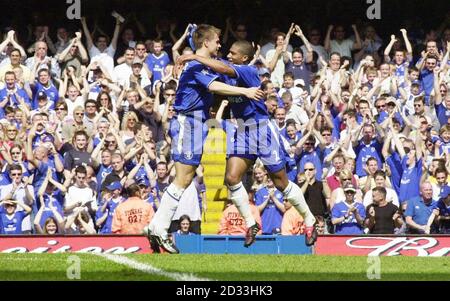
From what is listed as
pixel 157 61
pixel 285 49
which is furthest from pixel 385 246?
pixel 157 61

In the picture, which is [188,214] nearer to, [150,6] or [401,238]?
[401,238]

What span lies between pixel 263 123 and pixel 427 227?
12.1 feet

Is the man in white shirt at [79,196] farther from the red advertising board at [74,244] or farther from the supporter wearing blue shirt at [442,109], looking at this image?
the supporter wearing blue shirt at [442,109]

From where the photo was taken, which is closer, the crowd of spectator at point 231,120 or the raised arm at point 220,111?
the crowd of spectator at point 231,120

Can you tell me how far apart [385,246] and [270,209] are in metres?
2.42

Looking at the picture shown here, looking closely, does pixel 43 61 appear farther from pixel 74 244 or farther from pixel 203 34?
pixel 203 34

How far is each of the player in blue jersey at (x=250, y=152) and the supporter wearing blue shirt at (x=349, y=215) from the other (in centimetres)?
240

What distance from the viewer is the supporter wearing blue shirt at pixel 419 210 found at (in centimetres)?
1817

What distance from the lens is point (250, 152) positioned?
15289 millimetres

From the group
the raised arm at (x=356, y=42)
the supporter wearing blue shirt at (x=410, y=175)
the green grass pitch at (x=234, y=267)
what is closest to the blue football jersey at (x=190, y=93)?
the green grass pitch at (x=234, y=267)

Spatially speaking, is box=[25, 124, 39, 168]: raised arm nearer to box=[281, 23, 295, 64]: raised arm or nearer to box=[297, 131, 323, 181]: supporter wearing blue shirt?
box=[297, 131, 323, 181]: supporter wearing blue shirt

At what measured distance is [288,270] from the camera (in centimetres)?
1294

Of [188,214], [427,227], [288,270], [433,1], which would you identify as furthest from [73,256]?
[433,1]

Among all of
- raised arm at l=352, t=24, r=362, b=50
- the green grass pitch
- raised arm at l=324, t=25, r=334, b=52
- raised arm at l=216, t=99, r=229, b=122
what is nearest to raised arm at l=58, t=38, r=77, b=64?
raised arm at l=216, t=99, r=229, b=122
